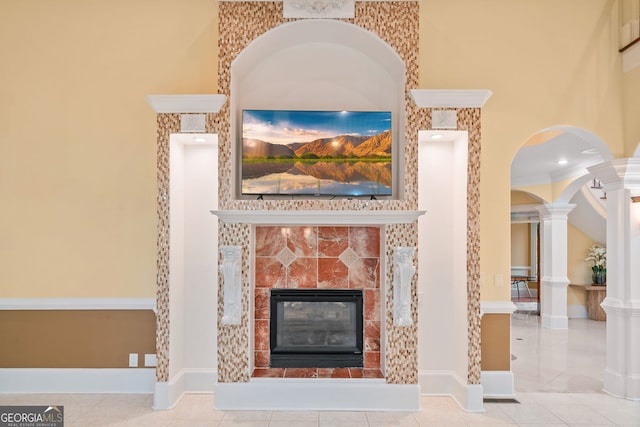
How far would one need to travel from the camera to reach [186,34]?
4.30m

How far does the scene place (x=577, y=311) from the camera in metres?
8.73

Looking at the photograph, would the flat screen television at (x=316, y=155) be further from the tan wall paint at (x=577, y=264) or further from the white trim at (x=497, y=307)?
the tan wall paint at (x=577, y=264)

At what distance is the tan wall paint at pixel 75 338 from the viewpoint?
14.0 ft

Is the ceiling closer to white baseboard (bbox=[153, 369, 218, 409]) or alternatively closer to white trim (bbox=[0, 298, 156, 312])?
white baseboard (bbox=[153, 369, 218, 409])

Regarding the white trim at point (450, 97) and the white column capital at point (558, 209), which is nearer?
the white trim at point (450, 97)

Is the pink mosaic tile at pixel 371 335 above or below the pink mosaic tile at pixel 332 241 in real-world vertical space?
below

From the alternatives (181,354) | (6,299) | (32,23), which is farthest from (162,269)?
(32,23)

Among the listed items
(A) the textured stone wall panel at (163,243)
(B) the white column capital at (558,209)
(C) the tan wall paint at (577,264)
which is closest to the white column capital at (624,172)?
(B) the white column capital at (558,209)

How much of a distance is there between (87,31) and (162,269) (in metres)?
2.57

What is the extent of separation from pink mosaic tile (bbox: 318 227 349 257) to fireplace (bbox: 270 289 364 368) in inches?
15.0

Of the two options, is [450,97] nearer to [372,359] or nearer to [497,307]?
[497,307]

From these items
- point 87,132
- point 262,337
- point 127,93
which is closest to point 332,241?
point 262,337

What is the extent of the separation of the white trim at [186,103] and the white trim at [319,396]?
259cm

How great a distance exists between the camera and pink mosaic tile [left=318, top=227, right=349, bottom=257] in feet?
14.1
